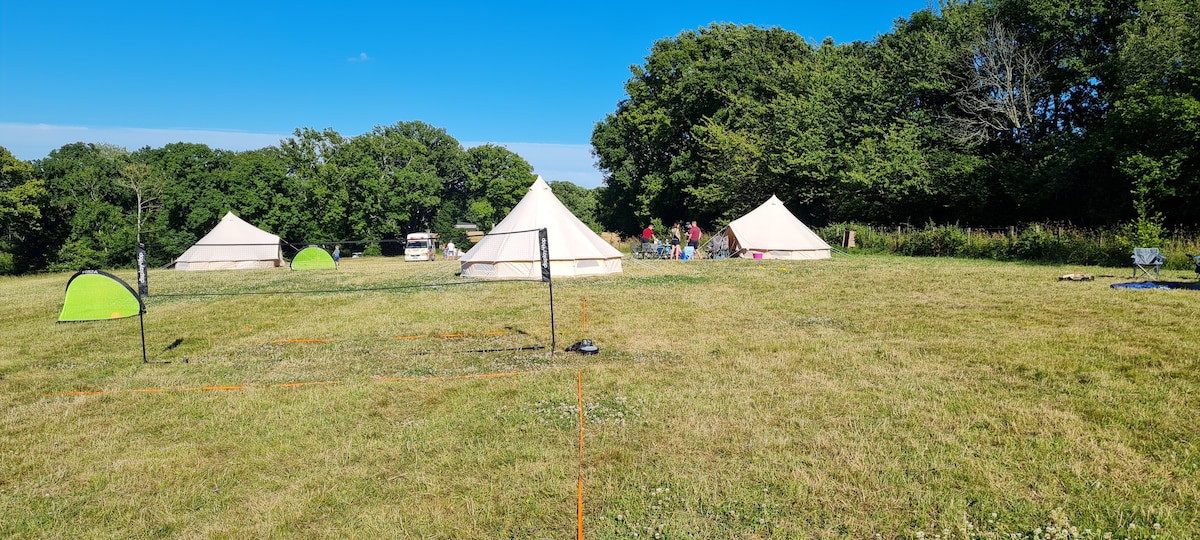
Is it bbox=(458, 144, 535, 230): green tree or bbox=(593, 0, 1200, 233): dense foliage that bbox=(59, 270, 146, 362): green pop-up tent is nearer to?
bbox=(593, 0, 1200, 233): dense foliage

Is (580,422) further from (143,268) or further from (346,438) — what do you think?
(143,268)

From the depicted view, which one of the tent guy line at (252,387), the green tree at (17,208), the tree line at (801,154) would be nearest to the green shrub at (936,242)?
the tree line at (801,154)

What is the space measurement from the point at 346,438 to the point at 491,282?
39.7 ft

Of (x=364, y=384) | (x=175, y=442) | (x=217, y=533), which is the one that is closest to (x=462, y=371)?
(x=364, y=384)

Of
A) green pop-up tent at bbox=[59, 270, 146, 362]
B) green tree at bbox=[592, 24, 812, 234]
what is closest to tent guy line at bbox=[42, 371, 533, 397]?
green pop-up tent at bbox=[59, 270, 146, 362]

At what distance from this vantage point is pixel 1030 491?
3689 millimetres

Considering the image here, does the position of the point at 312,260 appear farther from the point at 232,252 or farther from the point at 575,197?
the point at 575,197

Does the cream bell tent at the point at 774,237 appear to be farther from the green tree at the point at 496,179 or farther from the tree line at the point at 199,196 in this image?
the green tree at the point at 496,179

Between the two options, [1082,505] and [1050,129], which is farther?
[1050,129]

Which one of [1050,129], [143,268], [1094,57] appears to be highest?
[1094,57]

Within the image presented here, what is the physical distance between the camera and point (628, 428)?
494cm

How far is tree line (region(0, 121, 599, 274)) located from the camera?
44344 mm

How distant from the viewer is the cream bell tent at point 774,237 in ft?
80.9

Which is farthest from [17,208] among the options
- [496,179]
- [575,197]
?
[575,197]
